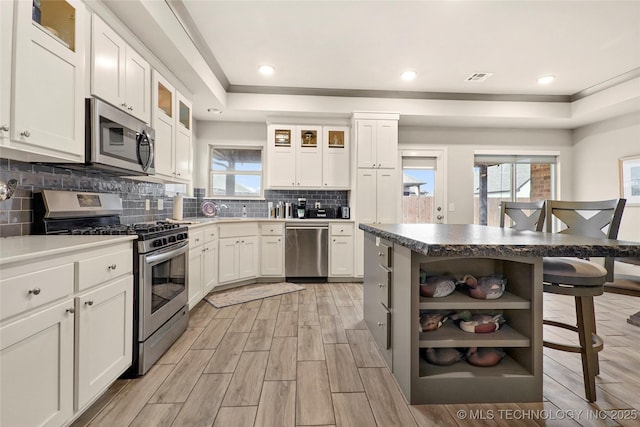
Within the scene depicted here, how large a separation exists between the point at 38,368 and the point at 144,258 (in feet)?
2.46

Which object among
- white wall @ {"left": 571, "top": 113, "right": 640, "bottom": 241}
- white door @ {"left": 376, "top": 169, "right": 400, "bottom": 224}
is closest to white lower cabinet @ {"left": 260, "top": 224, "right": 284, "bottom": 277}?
white door @ {"left": 376, "top": 169, "right": 400, "bottom": 224}

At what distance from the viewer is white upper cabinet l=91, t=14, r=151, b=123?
1848 mm

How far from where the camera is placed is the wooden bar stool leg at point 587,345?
1566 mm

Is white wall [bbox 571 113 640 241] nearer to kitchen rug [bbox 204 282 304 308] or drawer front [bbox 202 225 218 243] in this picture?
kitchen rug [bbox 204 282 304 308]

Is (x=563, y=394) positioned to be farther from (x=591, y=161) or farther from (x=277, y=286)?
(x=591, y=161)

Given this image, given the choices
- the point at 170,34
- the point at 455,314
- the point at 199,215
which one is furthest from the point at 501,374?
the point at 199,215

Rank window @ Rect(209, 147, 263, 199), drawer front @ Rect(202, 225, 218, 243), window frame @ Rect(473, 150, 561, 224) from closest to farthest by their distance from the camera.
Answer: drawer front @ Rect(202, 225, 218, 243)
window @ Rect(209, 147, 263, 199)
window frame @ Rect(473, 150, 561, 224)

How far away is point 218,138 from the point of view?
4.62 metres

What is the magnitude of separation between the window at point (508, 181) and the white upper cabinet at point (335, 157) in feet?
7.32

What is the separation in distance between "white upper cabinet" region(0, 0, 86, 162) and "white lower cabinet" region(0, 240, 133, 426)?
0.59m

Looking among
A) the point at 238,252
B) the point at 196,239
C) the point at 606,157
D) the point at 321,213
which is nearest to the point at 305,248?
the point at 321,213

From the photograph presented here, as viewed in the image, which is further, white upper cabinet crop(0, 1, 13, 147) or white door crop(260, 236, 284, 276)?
white door crop(260, 236, 284, 276)

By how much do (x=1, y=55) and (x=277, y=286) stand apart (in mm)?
3192

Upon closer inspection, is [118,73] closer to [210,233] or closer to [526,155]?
[210,233]
